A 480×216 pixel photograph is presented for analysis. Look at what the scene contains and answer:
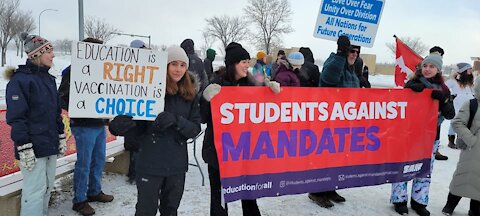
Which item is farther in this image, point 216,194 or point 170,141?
point 216,194

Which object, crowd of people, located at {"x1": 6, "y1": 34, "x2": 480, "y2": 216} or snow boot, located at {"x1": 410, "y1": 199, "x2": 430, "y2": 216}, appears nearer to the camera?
crowd of people, located at {"x1": 6, "y1": 34, "x2": 480, "y2": 216}

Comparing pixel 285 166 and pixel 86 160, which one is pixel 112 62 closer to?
pixel 86 160

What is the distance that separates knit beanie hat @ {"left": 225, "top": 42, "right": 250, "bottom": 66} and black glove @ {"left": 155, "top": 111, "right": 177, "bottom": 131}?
33.8 inches

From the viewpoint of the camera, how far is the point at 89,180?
4.38m

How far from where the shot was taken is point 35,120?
325 centimetres

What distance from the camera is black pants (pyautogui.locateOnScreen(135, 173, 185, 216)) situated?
3.03m

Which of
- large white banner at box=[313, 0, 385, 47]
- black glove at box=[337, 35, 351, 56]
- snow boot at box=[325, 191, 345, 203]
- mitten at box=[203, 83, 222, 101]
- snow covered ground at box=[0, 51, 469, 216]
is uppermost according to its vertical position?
large white banner at box=[313, 0, 385, 47]

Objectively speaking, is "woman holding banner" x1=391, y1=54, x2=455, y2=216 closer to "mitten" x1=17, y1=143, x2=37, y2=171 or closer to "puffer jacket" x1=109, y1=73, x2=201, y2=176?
"puffer jacket" x1=109, y1=73, x2=201, y2=176

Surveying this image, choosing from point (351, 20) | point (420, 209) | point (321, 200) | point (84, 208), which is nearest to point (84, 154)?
point (84, 208)

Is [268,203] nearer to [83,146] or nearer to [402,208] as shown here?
[402,208]

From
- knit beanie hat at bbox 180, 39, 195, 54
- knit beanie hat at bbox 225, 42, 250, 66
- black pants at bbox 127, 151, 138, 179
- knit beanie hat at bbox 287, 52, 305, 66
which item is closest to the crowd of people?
knit beanie hat at bbox 225, 42, 250, 66

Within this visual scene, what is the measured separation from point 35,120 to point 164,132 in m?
1.21

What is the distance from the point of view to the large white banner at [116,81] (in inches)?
111

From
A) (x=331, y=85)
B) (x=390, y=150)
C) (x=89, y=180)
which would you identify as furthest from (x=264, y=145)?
Answer: (x=89, y=180)
